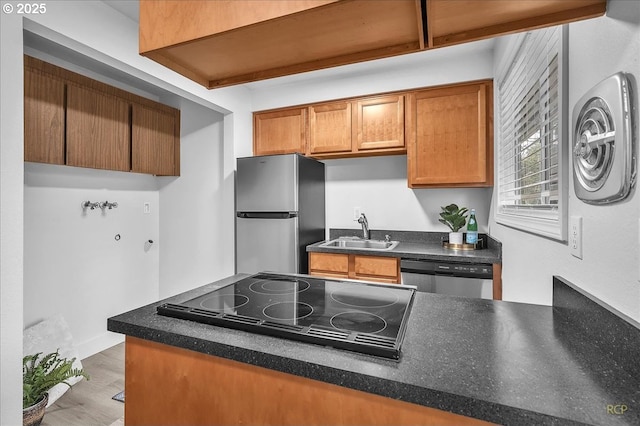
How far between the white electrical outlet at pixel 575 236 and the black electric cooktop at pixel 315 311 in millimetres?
534

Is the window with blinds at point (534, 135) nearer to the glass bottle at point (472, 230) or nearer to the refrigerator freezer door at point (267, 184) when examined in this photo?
the glass bottle at point (472, 230)

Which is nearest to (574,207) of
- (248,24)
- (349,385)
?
(349,385)

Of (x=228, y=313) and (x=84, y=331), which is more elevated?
(x=228, y=313)

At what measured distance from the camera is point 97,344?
2838mm

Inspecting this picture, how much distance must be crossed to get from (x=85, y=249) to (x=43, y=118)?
1.14 meters

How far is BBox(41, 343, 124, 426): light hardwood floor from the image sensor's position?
6.44 feet

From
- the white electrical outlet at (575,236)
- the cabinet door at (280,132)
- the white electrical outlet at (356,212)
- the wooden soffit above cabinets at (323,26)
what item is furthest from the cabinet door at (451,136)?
the wooden soffit above cabinets at (323,26)

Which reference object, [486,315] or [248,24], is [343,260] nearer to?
[486,315]

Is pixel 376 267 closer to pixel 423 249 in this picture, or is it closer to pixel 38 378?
pixel 423 249

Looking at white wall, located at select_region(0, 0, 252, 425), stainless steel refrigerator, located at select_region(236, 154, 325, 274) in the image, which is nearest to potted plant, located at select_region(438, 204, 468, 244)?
stainless steel refrigerator, located at select_region(236, 154, 325, 274)

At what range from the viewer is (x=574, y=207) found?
1015 mm

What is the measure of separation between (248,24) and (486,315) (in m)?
1.12

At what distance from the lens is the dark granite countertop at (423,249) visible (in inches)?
89.7

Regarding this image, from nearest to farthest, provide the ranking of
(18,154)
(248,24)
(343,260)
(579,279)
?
1. (248,24)
2. (579,279)
3. (18,154)
4. (343,260)
